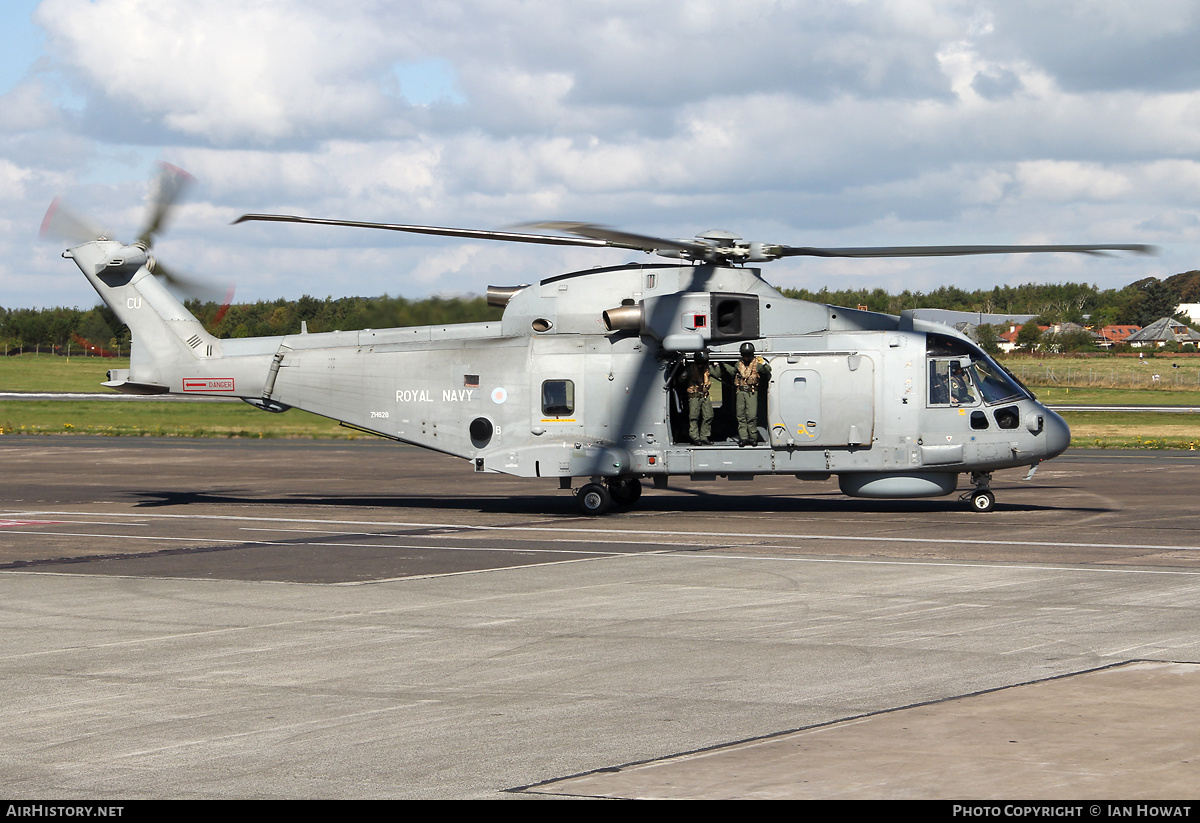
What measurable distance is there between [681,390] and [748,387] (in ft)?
4.44

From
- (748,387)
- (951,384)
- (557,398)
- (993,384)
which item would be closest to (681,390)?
(748,387)

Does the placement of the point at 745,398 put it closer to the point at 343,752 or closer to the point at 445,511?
the point at 445,511

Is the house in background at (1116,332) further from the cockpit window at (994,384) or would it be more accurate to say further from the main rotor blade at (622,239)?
the main rotor blade at (622,239)

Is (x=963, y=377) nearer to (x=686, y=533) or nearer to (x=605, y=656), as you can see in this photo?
(x=686, y=533)

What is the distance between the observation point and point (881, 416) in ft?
72.5

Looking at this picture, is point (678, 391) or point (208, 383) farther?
point (208, 383)

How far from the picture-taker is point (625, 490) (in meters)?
24.1

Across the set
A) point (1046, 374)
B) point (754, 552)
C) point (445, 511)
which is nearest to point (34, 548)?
point (445, 511)

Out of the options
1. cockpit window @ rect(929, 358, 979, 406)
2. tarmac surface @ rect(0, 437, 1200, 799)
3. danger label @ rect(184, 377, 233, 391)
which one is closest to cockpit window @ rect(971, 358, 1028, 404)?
cockpit window @ rect(929, 358, 979, 406)

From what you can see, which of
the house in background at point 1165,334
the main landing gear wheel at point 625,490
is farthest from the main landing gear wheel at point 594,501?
the house in background at point 1165,334

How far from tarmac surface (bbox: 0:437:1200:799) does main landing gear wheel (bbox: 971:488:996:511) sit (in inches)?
26.4

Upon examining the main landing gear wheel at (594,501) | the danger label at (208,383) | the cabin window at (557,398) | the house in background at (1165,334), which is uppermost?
the house in background at (1165,334)

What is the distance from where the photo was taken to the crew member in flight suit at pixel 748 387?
22.2m

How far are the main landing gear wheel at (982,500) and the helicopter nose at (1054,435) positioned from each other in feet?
4.24
